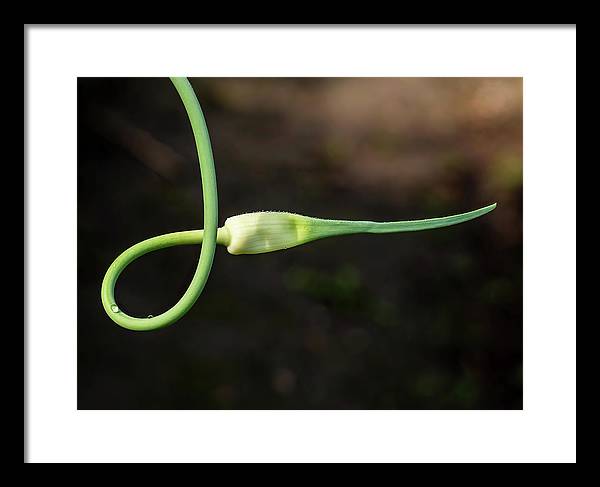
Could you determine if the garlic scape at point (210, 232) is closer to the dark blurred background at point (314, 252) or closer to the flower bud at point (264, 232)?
the flower bud at point (264, 232)

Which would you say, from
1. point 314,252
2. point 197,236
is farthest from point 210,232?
point 314,252

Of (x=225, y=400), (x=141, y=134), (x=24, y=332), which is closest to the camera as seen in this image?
(x=24, y=332)

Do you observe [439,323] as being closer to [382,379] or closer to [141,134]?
[382,379]

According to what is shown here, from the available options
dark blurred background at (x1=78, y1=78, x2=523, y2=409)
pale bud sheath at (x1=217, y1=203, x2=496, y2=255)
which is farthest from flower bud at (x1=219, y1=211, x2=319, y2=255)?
dark blurred background at (x1=78, y1=78, x2=523, y2=409)

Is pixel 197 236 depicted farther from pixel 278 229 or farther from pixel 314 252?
pixel 314 252

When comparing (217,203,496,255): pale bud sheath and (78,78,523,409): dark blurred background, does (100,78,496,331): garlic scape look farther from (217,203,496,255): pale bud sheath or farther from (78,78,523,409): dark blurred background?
Answer: (78,78,523,409): dark blurred background

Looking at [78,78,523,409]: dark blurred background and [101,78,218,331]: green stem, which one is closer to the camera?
[101,78,218,331]: green stem

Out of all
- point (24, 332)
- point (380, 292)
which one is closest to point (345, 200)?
point (380, 292)
